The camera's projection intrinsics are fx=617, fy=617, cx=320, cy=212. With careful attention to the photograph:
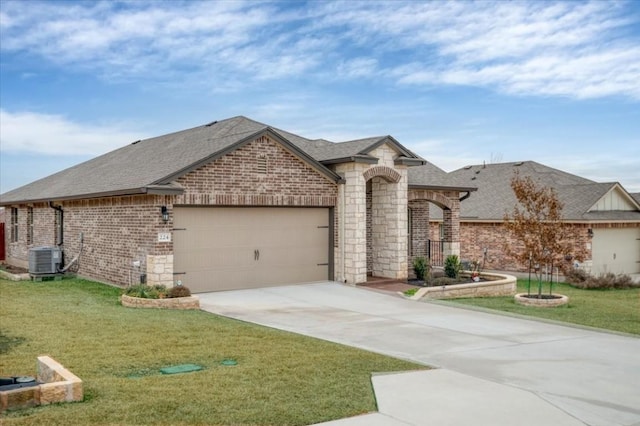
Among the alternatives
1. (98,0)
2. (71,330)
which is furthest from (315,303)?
(98,0)

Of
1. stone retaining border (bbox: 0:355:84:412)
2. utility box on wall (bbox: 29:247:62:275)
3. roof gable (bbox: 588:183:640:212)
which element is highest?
roof gable (bbox: 588:183:640:212)

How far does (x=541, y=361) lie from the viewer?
9.70 m

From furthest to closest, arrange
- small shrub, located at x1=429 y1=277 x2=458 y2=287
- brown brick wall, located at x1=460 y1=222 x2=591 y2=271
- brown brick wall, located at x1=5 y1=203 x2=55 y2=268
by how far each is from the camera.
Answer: brown brick wall, located at x1=460 y1=222 x2=591 y2=271, brown brick wall, located at x1=5 y1=203 x2=55 y2=268, small shrub, located at x1=429 y1=277 x2=458 y2=287

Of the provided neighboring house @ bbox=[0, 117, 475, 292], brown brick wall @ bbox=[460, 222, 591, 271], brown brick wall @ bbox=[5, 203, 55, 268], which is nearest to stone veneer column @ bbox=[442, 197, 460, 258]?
neighboring house @ bbox=[0, 117, 475, 292]

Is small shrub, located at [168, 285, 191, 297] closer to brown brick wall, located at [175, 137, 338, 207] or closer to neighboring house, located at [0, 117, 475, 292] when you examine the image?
neighboring house, located at [0, 117, 475, 292]

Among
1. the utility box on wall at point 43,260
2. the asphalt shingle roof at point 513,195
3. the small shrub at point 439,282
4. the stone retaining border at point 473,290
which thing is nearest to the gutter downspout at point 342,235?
the small shrub at point 439,282

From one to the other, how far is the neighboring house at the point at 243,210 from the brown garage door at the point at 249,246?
30 millimetres

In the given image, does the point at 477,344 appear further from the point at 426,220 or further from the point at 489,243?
the point at 489,243

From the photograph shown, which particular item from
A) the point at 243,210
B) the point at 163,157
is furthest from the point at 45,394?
the point at 163,157

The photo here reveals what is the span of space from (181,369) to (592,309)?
39.3 ft

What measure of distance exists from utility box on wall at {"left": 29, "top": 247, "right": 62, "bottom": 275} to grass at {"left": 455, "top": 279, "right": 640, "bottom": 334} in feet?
43.0

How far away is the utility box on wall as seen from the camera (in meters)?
20.3

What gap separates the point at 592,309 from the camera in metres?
16.3

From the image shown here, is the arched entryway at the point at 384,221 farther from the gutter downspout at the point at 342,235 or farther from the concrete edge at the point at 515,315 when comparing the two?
the concrete edge at the point at 515,315
